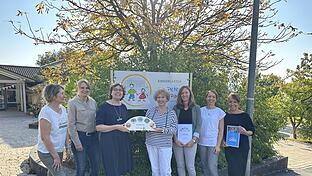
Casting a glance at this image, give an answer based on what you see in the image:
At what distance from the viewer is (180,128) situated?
12.7ft

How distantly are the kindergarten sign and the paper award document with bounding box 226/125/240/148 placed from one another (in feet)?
3.40

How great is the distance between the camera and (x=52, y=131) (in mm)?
3164

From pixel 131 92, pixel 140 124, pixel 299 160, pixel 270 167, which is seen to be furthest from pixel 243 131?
pixel 299 160

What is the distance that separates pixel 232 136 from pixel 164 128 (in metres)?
1.08

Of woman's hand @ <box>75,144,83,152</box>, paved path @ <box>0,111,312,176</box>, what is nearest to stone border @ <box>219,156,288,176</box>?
paved path @ <box>0,111,312,176</box>

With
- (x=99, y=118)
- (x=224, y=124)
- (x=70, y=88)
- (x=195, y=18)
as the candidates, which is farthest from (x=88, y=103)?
(x=195, y=18)

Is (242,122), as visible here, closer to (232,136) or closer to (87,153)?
(232,136)

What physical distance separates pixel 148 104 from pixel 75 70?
2.55 metres

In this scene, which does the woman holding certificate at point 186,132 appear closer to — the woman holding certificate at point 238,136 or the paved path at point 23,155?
the woman holding certificate at point 238,136

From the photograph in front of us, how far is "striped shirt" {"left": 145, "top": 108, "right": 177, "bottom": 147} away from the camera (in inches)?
146

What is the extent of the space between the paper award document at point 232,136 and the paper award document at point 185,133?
1.98 ft

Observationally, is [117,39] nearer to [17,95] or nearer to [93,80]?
[93,80]

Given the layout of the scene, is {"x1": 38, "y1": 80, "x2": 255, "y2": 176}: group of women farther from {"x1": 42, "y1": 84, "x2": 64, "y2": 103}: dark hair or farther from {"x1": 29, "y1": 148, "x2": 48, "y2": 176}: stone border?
{"x1": 29, "y1": 148, "x2": 48, "y2": 176}: stone border

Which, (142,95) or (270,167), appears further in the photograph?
(270,167)
